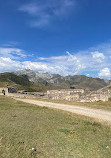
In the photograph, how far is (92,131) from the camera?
9969 millimetres

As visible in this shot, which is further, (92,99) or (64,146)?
(92,99)

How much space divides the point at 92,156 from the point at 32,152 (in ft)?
9.87

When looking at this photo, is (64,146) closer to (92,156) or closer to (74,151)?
(74,151)

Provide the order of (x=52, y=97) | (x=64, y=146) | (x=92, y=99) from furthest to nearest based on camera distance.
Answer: (x=52, y=97) → (x=92, y=99) → (x=64, y=146)

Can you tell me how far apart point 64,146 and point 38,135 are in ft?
7.41

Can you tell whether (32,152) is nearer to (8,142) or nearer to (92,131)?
(8,142)

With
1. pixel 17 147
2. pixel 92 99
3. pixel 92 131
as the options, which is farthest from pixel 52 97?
pixel 17 147

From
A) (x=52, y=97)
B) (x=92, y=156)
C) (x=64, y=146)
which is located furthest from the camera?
(x=52, y=97)

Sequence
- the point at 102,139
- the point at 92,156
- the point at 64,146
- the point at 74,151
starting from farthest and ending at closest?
the point at 102,139
the point at 64,146
the point at 74,151
the point at 92,156

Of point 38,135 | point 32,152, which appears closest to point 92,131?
point 38,135

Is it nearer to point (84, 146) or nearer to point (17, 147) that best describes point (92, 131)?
point (84, 146)

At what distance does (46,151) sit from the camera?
6.54 metres

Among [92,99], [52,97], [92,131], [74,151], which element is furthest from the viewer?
[52,97]

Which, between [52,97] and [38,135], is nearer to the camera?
[38,135]
